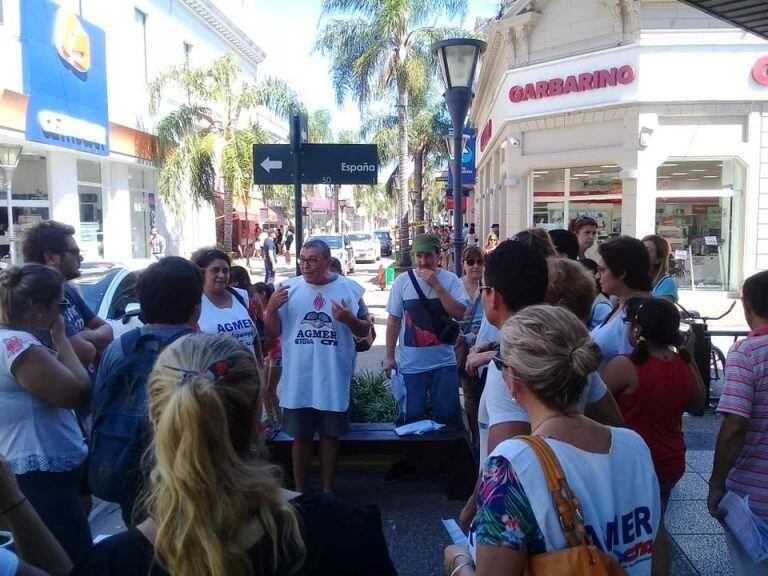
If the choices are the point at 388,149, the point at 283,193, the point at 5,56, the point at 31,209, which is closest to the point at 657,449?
the point at 5,56

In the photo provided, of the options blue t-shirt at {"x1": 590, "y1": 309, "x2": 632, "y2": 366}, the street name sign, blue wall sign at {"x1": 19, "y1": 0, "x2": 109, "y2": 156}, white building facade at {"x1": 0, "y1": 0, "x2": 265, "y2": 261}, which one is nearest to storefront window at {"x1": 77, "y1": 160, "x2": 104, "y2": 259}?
white building facade at {"x1": 0, "y1": 0, "x2": 265, "y2": 261}

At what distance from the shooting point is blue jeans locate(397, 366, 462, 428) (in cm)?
464

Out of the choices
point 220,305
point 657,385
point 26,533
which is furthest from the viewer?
point 220,305

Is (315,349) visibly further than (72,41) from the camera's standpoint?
No

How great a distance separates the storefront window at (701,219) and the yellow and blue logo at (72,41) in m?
15.2

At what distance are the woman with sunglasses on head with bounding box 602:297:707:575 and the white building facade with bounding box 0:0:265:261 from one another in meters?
15.9

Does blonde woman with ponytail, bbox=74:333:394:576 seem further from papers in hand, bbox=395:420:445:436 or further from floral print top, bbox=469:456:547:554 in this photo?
papers in hand, bbox=395:420:445:436

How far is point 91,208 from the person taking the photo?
2059 centimetres

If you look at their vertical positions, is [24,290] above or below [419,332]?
above

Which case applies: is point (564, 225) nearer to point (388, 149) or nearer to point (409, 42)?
point (409, 42)

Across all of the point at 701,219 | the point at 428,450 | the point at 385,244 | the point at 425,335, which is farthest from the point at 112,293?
the point at 385,244

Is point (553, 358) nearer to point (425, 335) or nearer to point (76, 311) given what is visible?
point (425, 335)

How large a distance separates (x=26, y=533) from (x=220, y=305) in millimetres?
2546

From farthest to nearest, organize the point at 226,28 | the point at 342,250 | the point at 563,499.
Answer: the point at 226,28 → the point at 342,250 → the point at 563,499
